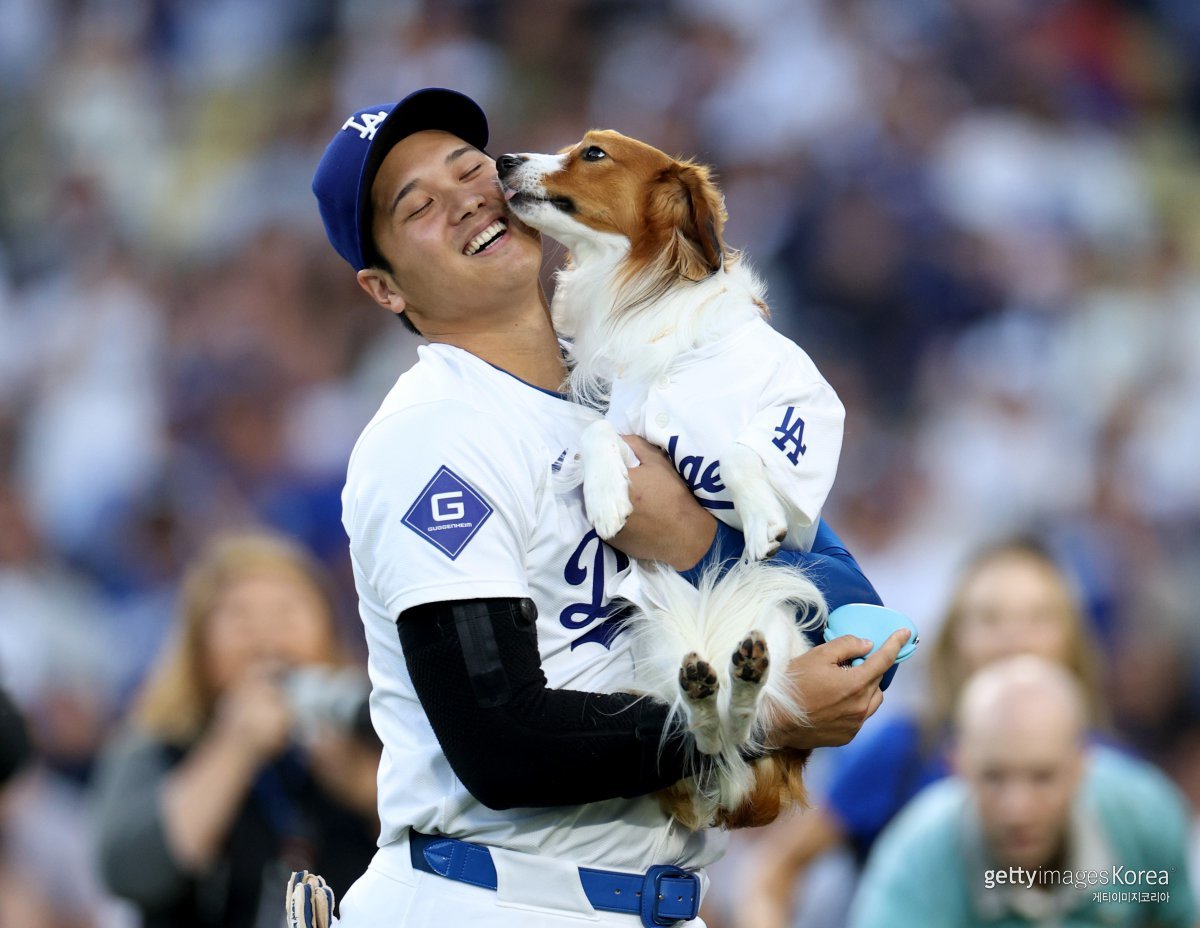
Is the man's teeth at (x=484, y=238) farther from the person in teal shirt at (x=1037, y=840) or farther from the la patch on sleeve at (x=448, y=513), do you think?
the person in teal shirt at (x=1037, y=840)

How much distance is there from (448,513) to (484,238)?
24.5 inches

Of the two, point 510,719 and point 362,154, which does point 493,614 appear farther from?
point 362,154

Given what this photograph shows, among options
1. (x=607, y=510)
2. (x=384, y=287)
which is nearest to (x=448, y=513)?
(x=607, y=510)

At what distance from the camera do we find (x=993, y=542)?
4.74m

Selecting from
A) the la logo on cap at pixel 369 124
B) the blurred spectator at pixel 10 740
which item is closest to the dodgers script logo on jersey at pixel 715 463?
the la logo on cap at pixel 369 124

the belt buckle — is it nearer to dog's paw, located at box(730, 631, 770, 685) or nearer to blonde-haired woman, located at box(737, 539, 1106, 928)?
dog's paw, located at box(730, 631, 770, 685)

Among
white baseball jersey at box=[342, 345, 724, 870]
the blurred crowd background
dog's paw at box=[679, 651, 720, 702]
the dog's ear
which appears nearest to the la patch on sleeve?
white baseball jersey at box=[342, 345, 724, 870]

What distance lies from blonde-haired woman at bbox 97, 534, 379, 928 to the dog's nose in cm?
166

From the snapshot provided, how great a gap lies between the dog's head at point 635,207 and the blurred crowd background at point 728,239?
3.35 meters

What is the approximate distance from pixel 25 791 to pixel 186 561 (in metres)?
1.50

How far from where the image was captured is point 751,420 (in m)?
2.73

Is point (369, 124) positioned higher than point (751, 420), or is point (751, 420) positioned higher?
point (369, 124)

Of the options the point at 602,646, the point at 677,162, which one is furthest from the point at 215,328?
the point at 602,646

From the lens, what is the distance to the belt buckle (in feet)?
8.02
